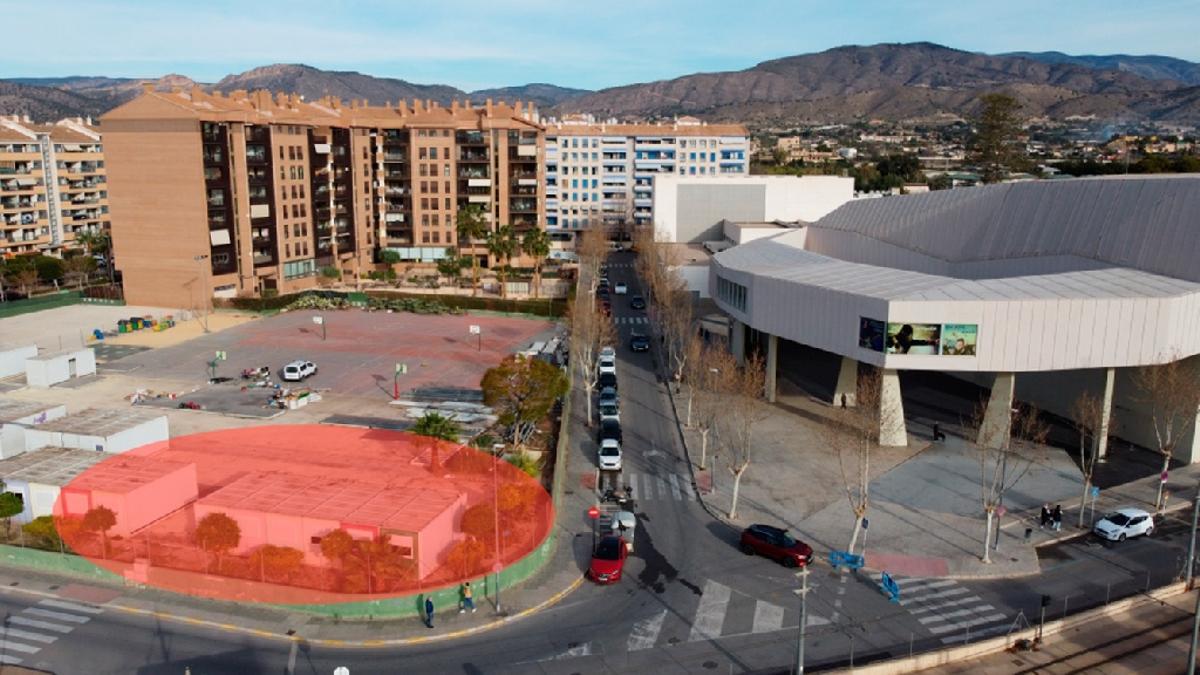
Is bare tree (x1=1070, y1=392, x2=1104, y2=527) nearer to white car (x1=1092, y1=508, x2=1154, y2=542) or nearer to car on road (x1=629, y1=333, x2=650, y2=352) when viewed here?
white car (x1=1092, y1=508, x2=1154, y2=542)

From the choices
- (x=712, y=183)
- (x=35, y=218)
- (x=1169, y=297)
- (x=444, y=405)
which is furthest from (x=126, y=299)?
(x=1169, y=297)

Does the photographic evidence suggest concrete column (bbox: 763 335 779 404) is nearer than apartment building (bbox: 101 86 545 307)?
Yes

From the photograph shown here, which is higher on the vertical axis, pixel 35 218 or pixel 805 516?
pixel 35 218

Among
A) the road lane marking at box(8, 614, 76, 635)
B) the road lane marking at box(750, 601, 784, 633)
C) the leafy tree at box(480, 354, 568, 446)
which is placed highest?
the leafy tree at box(480, 354, 568, 446)

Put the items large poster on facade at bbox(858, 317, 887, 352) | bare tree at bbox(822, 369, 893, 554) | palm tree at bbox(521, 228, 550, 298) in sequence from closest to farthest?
bare tree at bbox(822, 369, 893, 554)
large poster on facade at bbox(858, 317, 887, 352)
palm tree at bbox(521, 228, 550, 298)

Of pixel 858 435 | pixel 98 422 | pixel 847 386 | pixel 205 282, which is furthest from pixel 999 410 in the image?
pixel 205 282

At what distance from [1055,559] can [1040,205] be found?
3197 cm

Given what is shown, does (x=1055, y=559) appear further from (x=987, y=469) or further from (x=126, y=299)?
(x=126, y=299)

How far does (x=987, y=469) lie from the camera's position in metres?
43.5

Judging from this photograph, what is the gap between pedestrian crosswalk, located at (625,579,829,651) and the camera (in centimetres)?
2748

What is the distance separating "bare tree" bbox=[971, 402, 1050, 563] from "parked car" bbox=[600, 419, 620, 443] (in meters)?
17.5

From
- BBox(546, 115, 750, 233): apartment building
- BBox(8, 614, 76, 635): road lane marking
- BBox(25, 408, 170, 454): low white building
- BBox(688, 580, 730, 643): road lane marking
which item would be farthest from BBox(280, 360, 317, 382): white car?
BBox(546, 115, 750, 233): apartment building

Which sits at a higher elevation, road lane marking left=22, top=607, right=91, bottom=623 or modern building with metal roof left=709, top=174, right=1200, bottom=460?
modern building with metal roof left=709, top=174, right=1200, bottom=460

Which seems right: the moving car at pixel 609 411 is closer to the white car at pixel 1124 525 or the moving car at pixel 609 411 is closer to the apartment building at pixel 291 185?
the white car at pixel 1124 525
